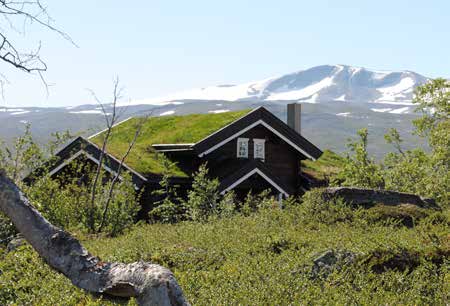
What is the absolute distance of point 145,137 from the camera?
3341 centimetres

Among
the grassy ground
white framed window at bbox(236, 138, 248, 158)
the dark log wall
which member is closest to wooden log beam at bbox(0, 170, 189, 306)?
the grassy ground

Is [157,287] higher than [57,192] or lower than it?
higher

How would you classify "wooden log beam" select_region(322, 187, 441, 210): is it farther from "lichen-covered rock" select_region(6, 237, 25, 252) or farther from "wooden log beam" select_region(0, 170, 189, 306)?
"wooden log beam" select_region(0, 170, 189, 306)

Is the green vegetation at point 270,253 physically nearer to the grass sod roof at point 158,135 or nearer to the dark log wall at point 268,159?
the grass sod roof at point 158,135

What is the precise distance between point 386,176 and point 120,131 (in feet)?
46.5

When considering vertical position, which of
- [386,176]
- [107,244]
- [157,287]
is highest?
[157,287]

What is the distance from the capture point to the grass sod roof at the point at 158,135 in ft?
90.2

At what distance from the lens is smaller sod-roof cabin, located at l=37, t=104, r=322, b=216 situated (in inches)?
1066

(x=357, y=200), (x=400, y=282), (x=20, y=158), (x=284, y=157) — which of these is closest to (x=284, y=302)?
(x=400, y=282)

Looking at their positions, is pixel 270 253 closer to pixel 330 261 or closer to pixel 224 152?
pixel 330 261

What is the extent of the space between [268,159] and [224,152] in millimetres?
2722

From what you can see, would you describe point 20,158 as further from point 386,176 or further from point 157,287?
point 386,176

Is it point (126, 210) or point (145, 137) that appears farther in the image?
point (145, 137)

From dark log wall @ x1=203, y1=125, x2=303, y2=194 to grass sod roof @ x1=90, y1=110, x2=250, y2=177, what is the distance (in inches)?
47.4
